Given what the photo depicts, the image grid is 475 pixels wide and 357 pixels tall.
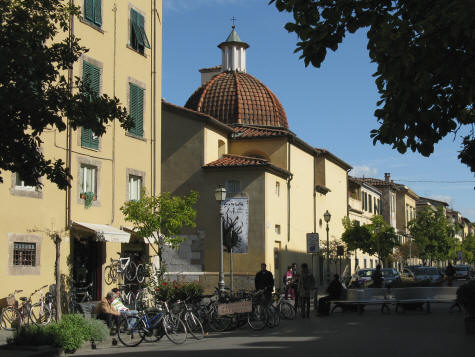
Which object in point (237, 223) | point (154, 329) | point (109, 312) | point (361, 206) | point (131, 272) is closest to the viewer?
point (154, 329)

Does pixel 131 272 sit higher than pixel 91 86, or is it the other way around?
pixel 91 86

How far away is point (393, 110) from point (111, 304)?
1019 centimetres

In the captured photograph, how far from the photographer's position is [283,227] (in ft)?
130

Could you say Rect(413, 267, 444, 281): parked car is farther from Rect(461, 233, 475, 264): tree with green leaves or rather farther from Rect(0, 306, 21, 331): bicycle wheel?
Rect(461, 233, 475, 264): tree with green leaves

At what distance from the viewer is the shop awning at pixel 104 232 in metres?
22.1

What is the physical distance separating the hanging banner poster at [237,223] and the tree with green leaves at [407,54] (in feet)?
84.4

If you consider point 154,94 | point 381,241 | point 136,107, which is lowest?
point 381,241

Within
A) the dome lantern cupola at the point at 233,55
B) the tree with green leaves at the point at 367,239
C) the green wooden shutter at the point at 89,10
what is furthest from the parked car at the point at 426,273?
the green wooden shutter at the point at 89,10

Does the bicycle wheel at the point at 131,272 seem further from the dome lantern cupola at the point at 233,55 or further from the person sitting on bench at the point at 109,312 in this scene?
the dome lantern cupola at the point at 233,55

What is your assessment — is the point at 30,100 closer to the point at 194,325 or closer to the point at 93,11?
the point at 194,325

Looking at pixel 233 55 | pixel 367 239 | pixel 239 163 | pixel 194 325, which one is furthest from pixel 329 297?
pixel 233 55

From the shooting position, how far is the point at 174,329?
16.1 meters

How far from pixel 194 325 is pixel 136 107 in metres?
11.6

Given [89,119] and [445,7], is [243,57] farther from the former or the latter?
[445,7]
